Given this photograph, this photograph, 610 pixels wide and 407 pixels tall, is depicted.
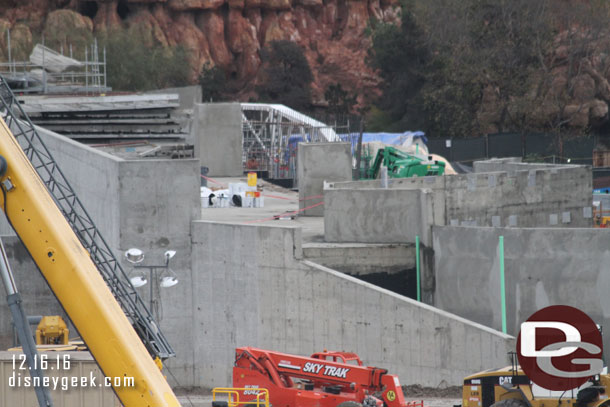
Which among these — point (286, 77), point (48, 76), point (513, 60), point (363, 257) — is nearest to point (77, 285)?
point (363, 257)

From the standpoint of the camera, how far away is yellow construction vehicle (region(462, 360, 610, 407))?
15570 millimetres

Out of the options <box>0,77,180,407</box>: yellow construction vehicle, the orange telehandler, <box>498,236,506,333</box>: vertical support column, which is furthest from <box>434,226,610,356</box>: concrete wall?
<box>0,77,180,407</box>: yellow construction vehicle

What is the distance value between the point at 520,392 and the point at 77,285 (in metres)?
7.68

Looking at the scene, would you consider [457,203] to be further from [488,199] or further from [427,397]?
[427,397]

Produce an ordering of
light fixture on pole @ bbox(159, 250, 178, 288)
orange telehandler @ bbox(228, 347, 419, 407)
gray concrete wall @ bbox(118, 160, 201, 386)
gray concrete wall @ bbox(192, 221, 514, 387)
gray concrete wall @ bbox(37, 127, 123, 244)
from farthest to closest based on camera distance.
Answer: gray concrete wall @ bbox(37, 127, 123, 244) → gray concrete wall @ bbox(118, 160, 201, 386) → gray concrete wall @ bbox(192, 221, 514, 387) → light fixture on pole @ bbox(159, 250, 178, 288) → orange telehandler @ bbox(228, 347, 419, 407)

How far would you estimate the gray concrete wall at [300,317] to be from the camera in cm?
2225

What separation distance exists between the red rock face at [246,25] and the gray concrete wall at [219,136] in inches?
1859

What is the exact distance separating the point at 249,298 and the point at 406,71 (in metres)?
55.8

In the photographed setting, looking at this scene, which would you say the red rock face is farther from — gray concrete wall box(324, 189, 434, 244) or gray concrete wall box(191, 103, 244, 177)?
gray concrete wall box(324, 189, 434, 244)

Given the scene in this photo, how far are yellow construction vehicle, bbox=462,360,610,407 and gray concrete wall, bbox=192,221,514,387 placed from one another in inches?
172

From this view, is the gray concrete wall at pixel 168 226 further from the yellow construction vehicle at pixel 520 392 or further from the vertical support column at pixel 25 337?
the vertical support column at pixel 25 337

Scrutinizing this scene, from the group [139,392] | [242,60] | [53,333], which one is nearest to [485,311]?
[53,333]

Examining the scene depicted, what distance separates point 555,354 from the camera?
1409 centimetres

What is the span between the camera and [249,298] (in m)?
24.0
